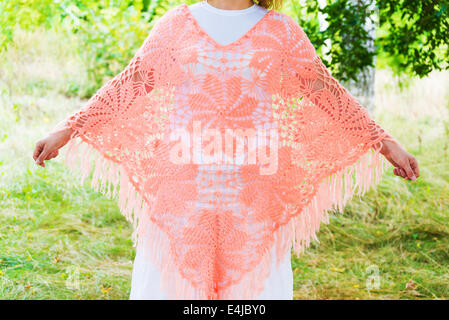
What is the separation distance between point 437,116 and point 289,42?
3372mm

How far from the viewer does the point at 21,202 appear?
3383 millimetres

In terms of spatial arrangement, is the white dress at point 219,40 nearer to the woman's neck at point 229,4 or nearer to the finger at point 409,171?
the woman's neck at point 229,4

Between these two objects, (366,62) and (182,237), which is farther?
(366,62)

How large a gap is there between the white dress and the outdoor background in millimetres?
1338

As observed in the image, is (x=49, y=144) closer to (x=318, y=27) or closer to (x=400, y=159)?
(x=400, y=159)

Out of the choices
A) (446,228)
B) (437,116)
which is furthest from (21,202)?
(437,116)

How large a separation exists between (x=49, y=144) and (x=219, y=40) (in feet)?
2.22

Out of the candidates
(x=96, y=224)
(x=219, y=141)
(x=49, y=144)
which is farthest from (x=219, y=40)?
(x=96, y=224)

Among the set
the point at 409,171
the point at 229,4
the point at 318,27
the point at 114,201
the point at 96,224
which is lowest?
the point at 96,224

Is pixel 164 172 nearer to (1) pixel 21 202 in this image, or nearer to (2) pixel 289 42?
(2) pixel 289 42

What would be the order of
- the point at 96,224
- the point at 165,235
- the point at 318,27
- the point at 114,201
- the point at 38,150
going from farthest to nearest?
the point at 114,201 → the point at 96,224 → the point at 318,27 → the point at 165,235 → the point at 38,150

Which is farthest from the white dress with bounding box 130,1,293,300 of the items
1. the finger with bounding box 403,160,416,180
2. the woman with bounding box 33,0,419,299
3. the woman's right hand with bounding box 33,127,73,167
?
the finger with bounding box 403,160,416,180

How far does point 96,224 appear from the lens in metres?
3.58

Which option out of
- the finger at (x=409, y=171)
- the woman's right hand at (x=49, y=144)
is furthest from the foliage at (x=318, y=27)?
the woman's right hand at (x=49, y=144)
